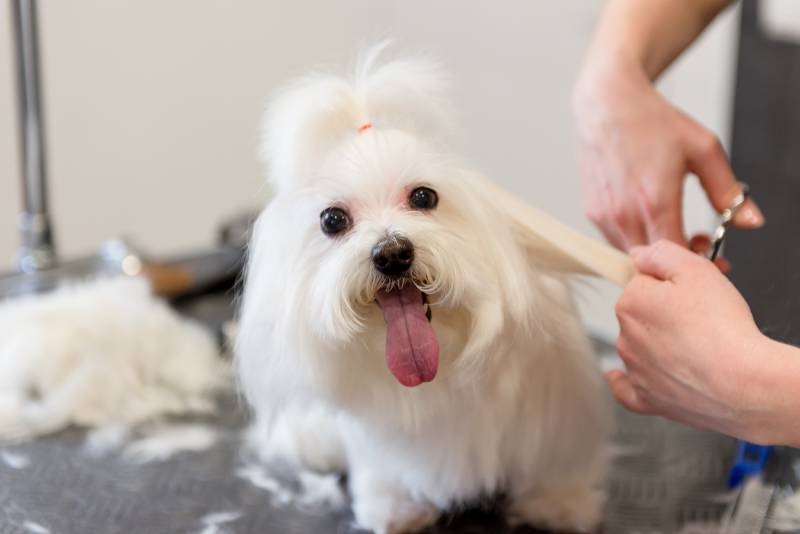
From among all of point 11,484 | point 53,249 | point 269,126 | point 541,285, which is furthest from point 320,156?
point 53,249

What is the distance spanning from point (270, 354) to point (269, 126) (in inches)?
6.8

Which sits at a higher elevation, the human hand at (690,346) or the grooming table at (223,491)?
the human hand at (690,346)

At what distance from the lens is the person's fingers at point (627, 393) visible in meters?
0.78

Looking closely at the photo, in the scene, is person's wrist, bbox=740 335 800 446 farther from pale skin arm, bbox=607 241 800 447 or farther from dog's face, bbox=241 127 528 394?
dog's face, bbox=241 127 528 394

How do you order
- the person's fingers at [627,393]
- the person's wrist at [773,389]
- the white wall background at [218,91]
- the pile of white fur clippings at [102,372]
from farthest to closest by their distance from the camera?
the white wall background at [218,91]
the pile of white fur clippings at [102,372]
the person's fingers at [627,393]
the person's wrist at [773,389]

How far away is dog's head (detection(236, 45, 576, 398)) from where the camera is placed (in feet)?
2.22

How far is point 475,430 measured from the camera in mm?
794

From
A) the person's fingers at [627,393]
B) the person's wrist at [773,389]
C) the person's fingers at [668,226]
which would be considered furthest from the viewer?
the person's fingers at [668,226]

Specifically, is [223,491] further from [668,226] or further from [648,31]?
[648,31]

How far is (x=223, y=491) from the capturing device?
36.5 inches

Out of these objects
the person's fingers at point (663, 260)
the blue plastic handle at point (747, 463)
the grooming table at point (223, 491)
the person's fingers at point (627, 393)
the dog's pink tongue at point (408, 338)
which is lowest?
the grooming table at point (223, 491)

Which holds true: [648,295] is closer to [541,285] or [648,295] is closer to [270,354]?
[541,285]

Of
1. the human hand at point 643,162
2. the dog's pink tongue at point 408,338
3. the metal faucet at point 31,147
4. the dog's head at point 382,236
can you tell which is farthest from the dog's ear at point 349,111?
the metal faucet at point 31,147

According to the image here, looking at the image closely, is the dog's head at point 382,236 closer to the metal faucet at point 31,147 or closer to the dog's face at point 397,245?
the dog's face at point 397,245
